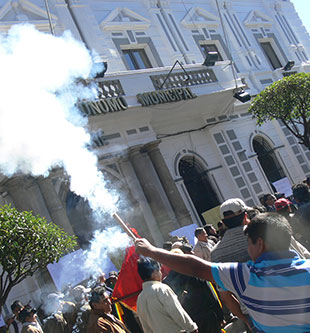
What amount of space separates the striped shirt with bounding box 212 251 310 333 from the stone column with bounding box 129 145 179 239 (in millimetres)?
9660

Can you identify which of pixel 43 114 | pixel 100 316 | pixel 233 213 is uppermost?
pixel 43 114

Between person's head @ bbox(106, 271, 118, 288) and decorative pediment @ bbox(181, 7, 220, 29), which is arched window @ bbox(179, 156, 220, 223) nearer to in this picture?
decorative pediment @ bbox(181, 7, 220, 29)

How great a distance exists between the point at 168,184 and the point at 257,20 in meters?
11.1

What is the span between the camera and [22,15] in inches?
524

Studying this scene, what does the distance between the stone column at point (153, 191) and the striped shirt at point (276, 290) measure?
9660 mm

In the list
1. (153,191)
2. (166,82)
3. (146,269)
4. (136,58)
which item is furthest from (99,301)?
(136,58)

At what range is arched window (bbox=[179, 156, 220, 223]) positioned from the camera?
14328 millimetres

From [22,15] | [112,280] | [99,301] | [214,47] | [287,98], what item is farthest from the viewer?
[214,47]

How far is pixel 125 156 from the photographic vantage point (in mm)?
12383

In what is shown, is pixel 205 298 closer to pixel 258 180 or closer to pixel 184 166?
pixel 184 166

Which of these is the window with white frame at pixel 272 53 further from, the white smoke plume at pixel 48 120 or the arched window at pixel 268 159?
the white smoke plume at pixel 48 120

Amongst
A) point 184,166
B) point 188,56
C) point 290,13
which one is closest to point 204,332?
point 184,166

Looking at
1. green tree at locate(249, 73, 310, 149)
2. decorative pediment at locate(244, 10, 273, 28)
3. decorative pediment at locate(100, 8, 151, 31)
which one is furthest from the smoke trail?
decorative pediment at locate(244, 10, 273, 28)

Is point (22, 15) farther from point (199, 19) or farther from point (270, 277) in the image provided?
point (270, 277)
